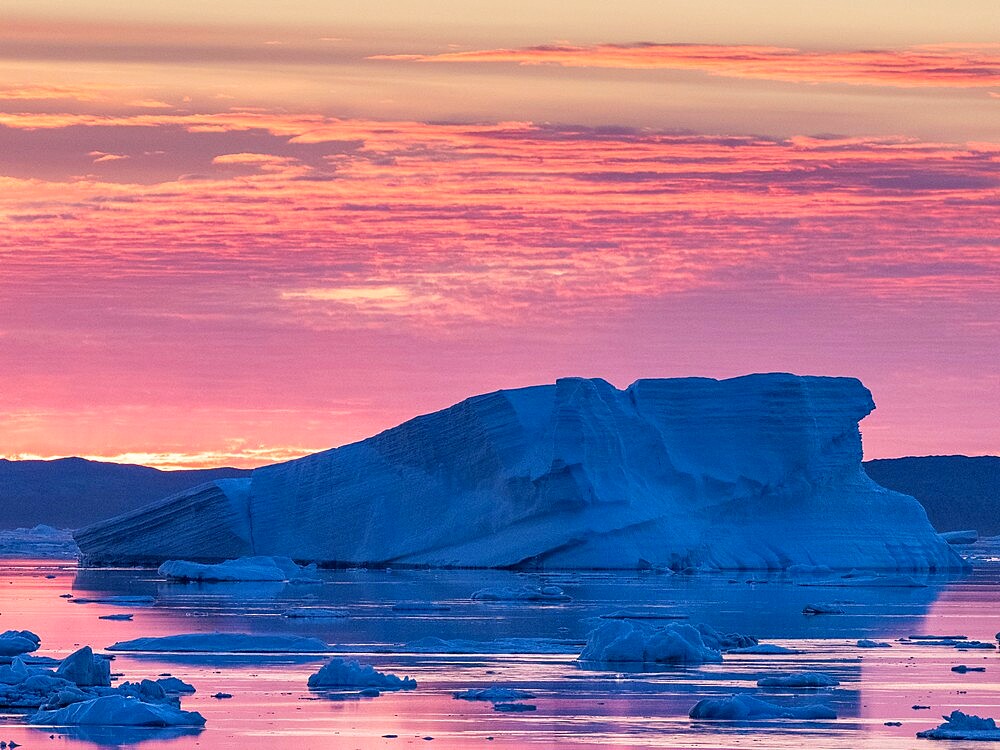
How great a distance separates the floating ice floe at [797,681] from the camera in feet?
45.4

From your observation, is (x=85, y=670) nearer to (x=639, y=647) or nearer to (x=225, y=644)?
(x=225, y=644)

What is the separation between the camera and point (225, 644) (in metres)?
16.3

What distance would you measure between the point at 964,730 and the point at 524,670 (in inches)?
179

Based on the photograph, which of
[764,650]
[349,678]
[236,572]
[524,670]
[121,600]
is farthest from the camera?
[236,572]

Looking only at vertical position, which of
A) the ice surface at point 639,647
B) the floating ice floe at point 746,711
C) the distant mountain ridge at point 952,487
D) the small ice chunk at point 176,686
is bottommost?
the floating ice floe at point 746,711

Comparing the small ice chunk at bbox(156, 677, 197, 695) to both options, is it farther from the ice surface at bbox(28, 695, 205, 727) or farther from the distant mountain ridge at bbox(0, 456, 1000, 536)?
the distant mountain ridge at bbox(0, 456, 1000, 536)

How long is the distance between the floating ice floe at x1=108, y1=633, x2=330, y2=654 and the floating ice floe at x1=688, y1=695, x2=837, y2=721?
195 inches

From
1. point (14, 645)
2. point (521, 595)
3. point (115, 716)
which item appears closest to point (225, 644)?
point (14, 645)

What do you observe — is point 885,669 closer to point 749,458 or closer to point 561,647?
point 561,647

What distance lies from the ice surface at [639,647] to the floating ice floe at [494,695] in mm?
2498

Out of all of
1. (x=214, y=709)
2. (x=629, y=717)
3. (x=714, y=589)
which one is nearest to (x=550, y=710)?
(x=629, y=717)

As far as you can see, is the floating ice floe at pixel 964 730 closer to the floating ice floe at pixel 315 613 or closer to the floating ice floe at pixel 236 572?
the floating ice floe at pixel 315 613

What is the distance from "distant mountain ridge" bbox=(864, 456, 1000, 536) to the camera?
100 m

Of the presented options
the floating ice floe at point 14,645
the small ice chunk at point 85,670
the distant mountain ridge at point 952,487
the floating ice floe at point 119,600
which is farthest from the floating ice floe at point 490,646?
the distant mountain ridge at point 952,487
